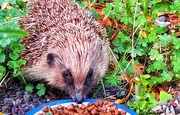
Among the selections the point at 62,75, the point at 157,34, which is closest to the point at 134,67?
the point at 157,34

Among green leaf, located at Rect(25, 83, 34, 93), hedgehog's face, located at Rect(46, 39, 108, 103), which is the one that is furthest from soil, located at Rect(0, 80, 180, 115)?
hedgehog's face, located at Rect(46, 39, 108, 103)

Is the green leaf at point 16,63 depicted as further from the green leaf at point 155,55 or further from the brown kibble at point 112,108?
the green leaf at point 155,55

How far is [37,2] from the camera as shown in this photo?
4219 millimetres

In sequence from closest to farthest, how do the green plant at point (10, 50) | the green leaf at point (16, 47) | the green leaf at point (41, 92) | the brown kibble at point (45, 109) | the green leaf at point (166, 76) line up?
the brown kibble at point (45, 109) → the green plant at point (10, 50) → the green leaf at point (16, 47) → the green leaf at point (41, 92) → the green leaf at point (166, 76)

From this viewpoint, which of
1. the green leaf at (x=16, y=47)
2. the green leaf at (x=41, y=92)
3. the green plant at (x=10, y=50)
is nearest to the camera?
the green plant at (x=10, y=50)

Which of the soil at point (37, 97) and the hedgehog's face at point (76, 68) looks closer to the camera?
the hedgehog's face at point (76, 68)

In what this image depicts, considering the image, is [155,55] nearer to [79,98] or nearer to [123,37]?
[123,37]

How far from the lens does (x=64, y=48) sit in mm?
3715

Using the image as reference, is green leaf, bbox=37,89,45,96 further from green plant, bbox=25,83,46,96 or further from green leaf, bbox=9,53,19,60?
green leaf, bbox=9,53,19,60

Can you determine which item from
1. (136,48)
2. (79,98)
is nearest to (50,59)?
(79,98)

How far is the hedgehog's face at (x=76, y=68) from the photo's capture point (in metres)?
3.58

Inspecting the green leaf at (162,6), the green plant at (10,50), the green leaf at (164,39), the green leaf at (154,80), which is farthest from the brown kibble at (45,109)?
the green leaf at (162,6)

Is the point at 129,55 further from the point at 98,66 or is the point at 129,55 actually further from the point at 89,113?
the point at 89,113

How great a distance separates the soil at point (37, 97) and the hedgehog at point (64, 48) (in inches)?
4.6
